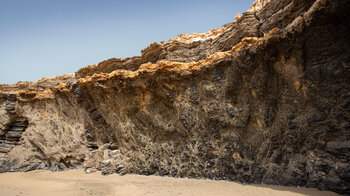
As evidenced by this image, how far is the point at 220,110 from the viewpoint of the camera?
7504 millimetres

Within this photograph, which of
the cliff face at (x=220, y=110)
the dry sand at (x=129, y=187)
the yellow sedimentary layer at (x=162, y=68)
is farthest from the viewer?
the yellow sedimentary layer at (x=162, y=68)

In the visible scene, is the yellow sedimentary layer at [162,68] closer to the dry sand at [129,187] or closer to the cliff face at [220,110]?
the cliff face at [220,110]

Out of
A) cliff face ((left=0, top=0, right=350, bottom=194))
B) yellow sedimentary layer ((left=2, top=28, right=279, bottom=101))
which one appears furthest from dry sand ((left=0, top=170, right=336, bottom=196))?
yellow sedimentary layer ((left=2, top=28, right=279, bottom=101))

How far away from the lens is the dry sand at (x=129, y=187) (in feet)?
19.5

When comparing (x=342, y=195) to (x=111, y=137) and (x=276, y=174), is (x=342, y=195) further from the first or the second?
(x=111, y=137)

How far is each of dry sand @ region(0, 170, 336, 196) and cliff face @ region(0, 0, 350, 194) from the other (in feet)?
1.32

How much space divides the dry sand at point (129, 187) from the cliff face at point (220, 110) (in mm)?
402

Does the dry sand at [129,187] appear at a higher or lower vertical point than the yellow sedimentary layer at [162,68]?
lower

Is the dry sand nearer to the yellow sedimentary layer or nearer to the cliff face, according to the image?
the cliff face

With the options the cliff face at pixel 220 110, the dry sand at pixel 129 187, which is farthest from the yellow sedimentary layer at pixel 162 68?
the dry sand at pixel 129 187

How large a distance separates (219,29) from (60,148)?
36.1 ft

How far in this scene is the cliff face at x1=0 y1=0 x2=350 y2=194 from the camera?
17.5 feet

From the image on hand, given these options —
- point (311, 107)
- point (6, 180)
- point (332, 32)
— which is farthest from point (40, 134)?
point (332, 32)

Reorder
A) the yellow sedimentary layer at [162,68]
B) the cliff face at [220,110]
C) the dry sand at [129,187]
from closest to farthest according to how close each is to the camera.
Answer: the cliff face at [220,110]
the dry sand at [129,187]
the yellow sedimentary layer at [162,68]
